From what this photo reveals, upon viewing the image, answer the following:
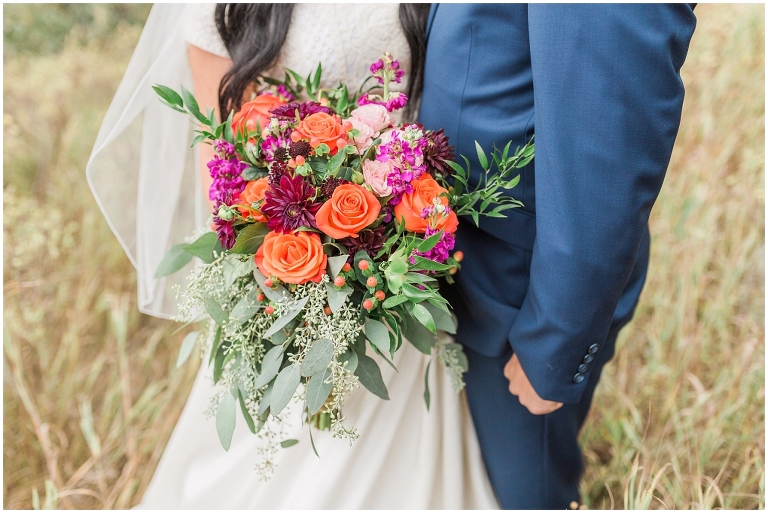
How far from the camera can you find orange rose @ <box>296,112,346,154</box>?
938 millimetres

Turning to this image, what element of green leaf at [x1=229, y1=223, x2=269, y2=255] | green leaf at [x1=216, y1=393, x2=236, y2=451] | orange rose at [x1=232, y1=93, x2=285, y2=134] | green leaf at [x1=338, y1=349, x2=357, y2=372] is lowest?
green leaf at [x1=216, y1=393, x2=236, y2=451]

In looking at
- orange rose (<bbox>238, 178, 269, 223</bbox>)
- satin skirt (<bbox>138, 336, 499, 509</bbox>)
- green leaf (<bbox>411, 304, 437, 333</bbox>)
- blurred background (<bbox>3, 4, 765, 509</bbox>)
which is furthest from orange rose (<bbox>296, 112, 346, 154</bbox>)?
blurred background (<bbox>3, 4, 765, 509</bbox>)

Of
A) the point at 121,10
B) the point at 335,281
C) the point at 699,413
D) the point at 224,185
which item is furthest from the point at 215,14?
the point at 121,10

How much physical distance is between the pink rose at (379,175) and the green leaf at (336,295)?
170 mm

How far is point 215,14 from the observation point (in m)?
1.20

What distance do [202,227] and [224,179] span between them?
14.0 inches

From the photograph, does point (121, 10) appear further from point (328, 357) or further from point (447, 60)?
point (328, 357)

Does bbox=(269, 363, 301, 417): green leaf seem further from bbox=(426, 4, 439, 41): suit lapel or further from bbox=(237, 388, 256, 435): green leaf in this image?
bbox=(426, 4, 439, 41): suit lapel

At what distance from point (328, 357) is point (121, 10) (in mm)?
3005

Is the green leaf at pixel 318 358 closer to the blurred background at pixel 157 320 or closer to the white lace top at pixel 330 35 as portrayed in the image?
the white lace top at pixel 330 35

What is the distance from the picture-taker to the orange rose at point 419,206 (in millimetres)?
921

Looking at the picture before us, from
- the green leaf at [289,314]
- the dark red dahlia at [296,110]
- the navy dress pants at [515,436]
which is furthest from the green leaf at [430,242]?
the navy dress pants at [515,436]

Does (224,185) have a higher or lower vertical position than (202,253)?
higher

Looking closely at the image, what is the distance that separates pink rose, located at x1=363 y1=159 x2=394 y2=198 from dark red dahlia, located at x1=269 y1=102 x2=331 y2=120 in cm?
15
